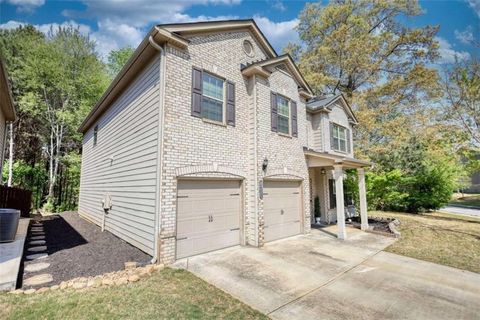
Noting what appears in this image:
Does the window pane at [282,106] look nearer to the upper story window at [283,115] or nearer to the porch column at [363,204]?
the upper story window at [283,115]

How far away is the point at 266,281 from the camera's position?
15.9ft

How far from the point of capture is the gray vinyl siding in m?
6.25

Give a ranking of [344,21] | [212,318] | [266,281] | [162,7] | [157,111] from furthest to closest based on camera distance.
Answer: [344,21], [162,7], [157,111], [266,281], [212,318]

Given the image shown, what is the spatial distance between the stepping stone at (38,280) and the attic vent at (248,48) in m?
8.37

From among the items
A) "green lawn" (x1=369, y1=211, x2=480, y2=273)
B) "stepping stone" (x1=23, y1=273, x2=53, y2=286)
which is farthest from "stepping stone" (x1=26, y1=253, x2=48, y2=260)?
"green lawn" (x1=369, y1=211, x2=480, y2=273)

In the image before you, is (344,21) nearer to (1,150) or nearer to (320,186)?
(320,186)

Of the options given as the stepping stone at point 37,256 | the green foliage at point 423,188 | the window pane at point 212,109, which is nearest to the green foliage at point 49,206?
the stepping stone at point 37,256

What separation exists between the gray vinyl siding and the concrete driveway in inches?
74.2

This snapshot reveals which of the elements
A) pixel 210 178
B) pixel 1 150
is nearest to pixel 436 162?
pixel 210 178

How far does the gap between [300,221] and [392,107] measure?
1548 centimetres

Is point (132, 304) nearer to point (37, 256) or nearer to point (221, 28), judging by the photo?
point (37, 256)

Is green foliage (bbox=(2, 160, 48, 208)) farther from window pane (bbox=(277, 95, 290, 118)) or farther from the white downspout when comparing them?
window pane (bbox=(277, 95, 290, 118))

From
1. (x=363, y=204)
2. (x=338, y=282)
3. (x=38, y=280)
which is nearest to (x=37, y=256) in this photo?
(x=38, y=280)

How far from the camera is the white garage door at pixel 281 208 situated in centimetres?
837
